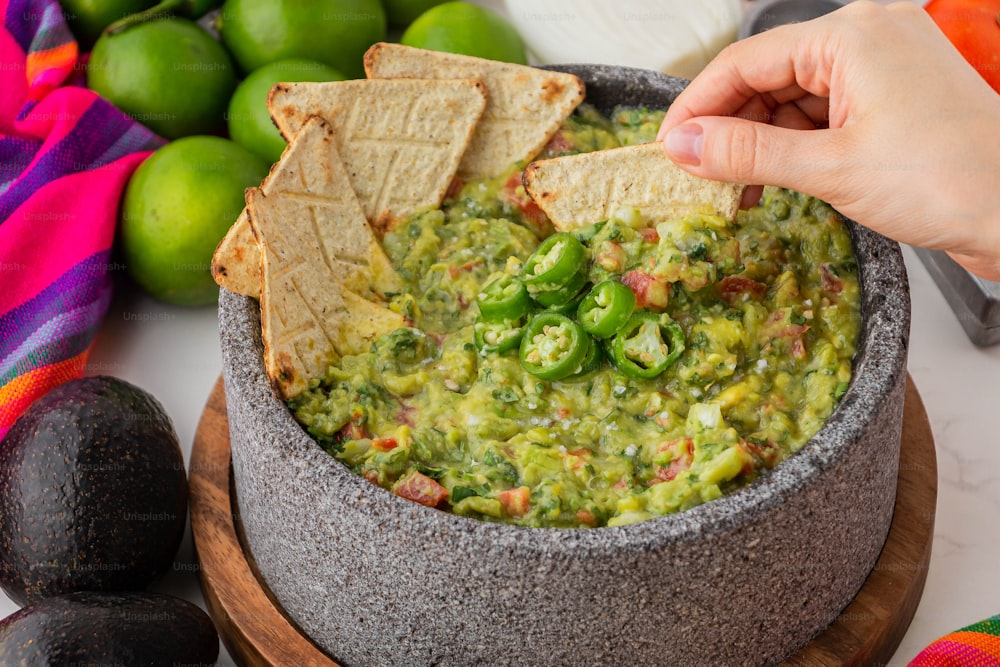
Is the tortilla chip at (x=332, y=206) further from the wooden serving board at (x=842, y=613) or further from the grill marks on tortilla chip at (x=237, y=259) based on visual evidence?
the wooden serving board at (x=842, y=613)

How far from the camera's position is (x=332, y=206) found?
2418 mm

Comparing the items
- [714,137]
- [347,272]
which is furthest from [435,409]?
[714,137]

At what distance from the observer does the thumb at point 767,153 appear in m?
2.11

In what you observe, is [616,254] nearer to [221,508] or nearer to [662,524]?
[662,524]

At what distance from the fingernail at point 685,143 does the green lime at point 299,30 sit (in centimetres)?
147

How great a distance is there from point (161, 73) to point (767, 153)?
1.88 m

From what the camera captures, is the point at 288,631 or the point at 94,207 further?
the point at 94,207

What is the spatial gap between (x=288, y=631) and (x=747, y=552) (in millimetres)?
943

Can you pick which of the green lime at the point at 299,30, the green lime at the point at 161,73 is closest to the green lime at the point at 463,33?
the green lime at the point at 299,30

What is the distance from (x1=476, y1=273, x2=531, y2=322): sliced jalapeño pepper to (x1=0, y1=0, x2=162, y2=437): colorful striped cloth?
1210mm

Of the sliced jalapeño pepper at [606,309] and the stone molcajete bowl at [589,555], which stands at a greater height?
the sliced jalapeño pepper at [606,309]

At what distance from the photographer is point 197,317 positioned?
317 cm

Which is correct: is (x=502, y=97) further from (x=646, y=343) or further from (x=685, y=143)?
(x=646, y=343)

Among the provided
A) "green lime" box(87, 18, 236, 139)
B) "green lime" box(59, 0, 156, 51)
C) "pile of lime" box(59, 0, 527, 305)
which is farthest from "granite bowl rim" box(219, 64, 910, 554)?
"green lime" box(59, 0, 156, 51)
